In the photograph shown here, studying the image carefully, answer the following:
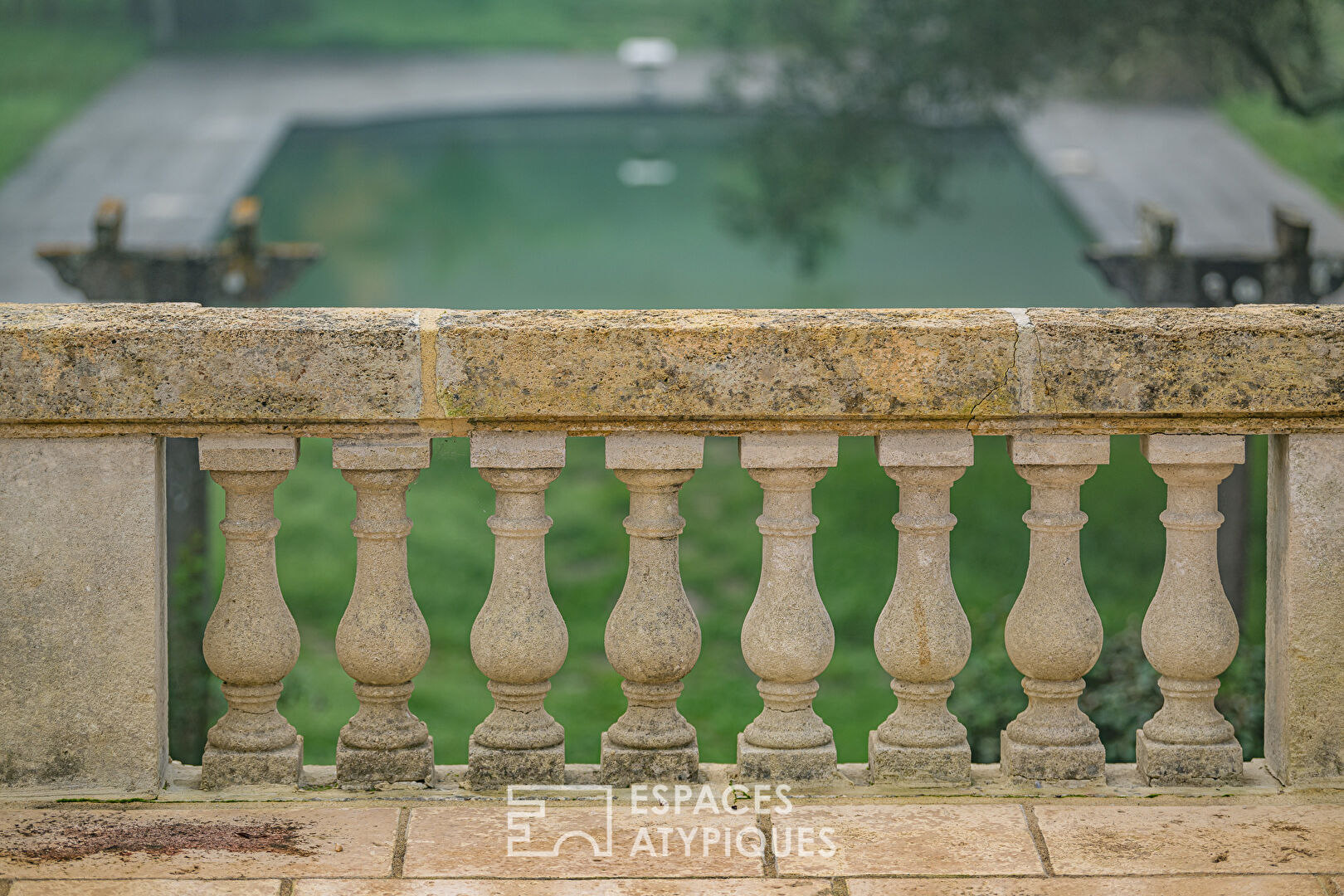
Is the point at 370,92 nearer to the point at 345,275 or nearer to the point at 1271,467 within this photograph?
the point at 345,275

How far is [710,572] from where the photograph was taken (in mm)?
12164

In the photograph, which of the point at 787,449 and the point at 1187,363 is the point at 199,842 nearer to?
the point at 787,449

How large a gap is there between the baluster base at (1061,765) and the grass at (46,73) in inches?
722

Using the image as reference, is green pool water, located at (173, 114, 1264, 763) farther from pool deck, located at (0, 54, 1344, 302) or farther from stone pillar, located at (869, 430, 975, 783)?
stone pillar, located at (869, 430, 975, 783)

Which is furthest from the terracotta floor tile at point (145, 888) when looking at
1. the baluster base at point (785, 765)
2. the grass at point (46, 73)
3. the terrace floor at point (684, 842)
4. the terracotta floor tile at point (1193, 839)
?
the grass at point (46, 73)

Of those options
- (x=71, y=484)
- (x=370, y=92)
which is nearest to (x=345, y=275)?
(x=370, y=92)

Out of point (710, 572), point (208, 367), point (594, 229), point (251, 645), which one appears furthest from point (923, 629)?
point (594, 229)

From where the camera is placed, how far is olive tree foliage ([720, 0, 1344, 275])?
867 cm

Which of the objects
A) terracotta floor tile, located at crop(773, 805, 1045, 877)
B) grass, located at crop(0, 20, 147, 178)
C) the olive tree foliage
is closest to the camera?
terracotta floor tile, located at crop(773, 805, 1045, 877)

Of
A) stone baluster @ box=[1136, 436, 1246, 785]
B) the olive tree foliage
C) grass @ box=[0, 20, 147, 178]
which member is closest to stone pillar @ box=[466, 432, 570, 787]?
stone baluster @ box=[1136, 436, 1246, 785]

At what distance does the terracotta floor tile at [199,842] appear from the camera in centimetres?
226

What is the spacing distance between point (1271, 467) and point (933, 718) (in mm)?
748

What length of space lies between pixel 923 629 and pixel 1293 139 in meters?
16.9

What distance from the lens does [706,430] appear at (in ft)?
8.09
